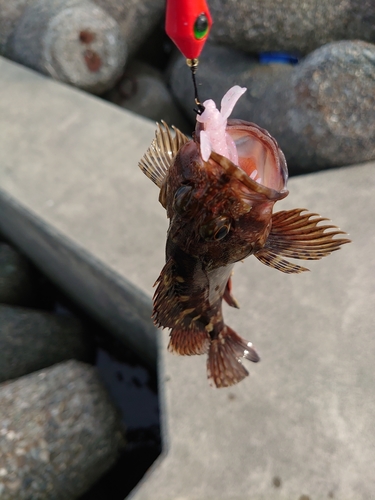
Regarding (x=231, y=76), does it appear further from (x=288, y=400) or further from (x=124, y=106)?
(x=288, y=400)

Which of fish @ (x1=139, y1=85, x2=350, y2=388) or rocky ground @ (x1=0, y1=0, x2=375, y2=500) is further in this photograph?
rocky ground @ (x1=0, y1=0, x2=375, y2=500)

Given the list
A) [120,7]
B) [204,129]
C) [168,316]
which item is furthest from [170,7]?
[120,7]

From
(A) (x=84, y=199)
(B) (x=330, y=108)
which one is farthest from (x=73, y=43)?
(B) (x=330, y=108)

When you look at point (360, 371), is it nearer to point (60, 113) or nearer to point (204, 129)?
point (204, 129)

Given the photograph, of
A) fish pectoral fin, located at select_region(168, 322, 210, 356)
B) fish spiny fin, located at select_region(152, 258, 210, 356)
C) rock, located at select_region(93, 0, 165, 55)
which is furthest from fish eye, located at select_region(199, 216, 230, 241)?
rock, located at select_region(93, 0, 165, 55)

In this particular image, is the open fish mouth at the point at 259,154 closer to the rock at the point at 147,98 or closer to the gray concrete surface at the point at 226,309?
the gray concrete surface at the point at 226,309

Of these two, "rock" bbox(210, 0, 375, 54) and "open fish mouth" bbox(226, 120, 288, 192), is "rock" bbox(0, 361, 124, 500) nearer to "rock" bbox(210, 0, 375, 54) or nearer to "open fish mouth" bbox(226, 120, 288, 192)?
"open fish mouth" bbox(226, 120, 288, 192)
